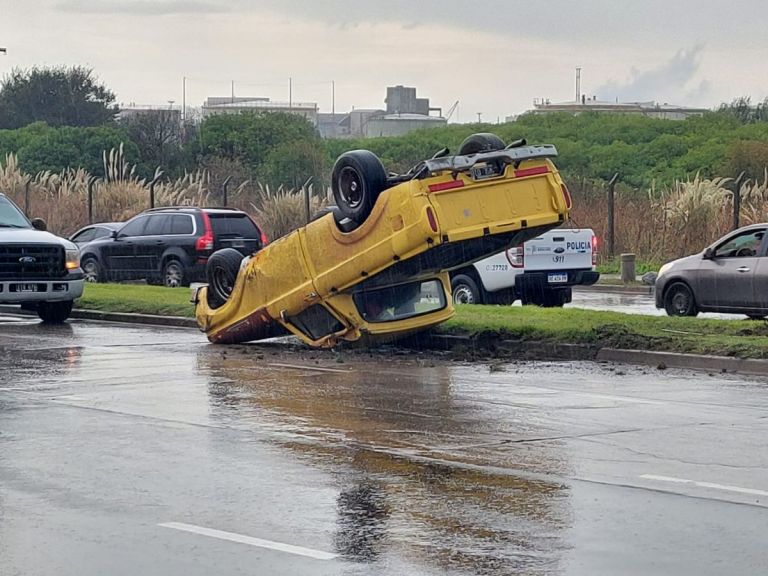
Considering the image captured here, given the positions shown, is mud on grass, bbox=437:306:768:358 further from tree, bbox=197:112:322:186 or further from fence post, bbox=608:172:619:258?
tree, bbox=197:112:322:186

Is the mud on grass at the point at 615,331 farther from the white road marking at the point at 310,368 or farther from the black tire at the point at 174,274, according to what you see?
the black tire at the point at 174,274

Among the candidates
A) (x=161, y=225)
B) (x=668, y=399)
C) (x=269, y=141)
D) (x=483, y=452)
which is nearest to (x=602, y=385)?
(x=668, y=399)

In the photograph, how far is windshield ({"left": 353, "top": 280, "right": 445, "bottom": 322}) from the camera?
17.2 meters

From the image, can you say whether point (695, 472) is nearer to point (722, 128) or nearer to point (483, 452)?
point (483, 452)

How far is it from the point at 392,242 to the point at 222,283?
142 inches

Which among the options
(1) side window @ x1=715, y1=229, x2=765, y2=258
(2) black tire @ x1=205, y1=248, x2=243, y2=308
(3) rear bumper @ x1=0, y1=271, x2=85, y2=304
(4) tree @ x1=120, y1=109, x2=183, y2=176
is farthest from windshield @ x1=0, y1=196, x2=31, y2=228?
(4) tree @ x1=120, y1=109, x2=183, y2=176

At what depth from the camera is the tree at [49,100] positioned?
92812 mm

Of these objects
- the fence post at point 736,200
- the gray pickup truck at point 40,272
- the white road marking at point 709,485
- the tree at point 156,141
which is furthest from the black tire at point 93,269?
the tree at point 156,141

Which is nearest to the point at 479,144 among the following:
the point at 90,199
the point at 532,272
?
the point at 532,272

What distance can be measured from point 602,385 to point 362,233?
3.44m

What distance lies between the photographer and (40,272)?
71.9 ft

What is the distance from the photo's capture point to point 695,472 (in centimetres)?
954

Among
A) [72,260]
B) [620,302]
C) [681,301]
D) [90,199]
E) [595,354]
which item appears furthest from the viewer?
[90,199]

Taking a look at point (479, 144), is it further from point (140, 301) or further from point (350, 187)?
point (140, 301)
